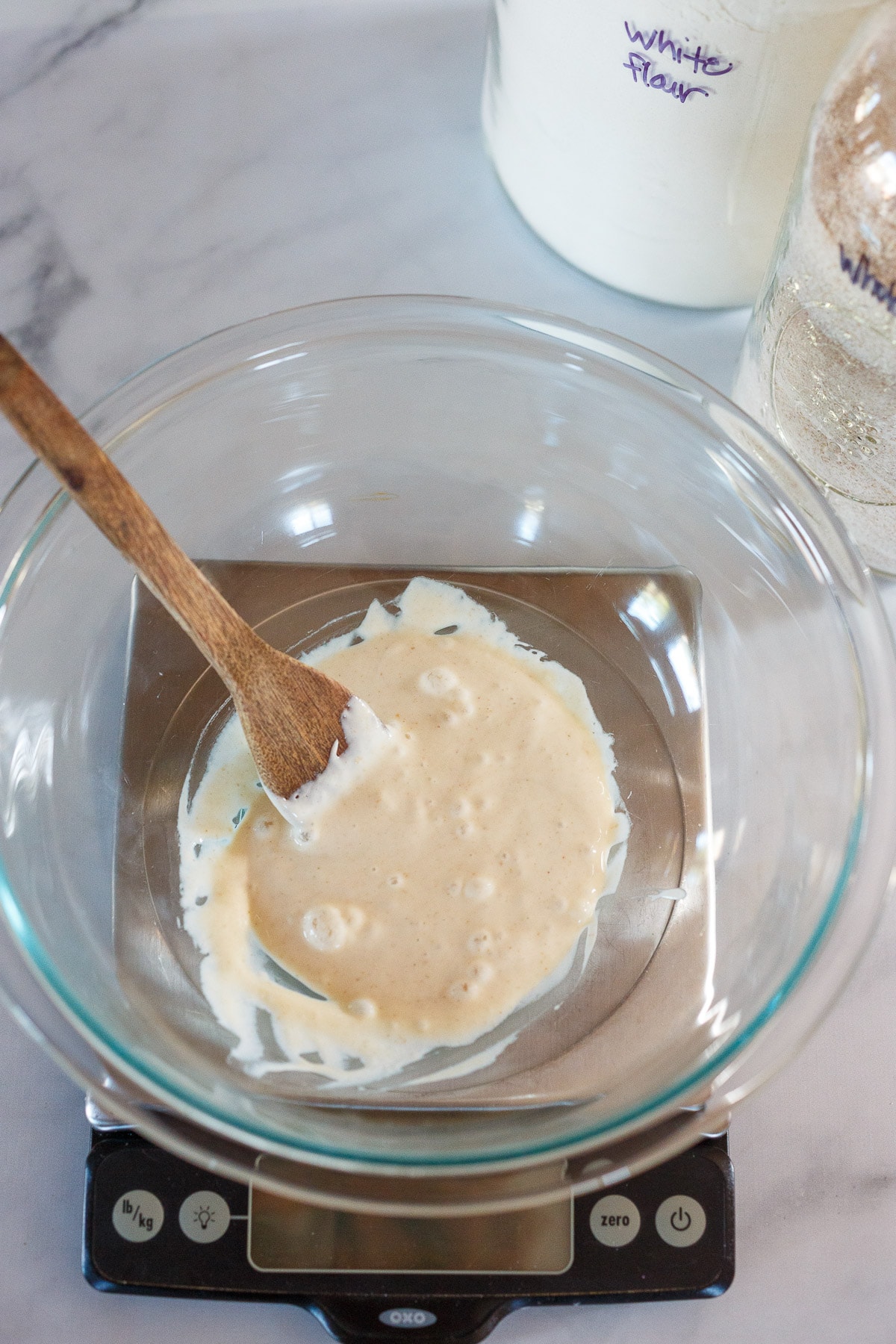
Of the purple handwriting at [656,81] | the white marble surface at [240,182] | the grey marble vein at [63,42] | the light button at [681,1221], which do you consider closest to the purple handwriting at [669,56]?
the purple handwriting at [656,81]

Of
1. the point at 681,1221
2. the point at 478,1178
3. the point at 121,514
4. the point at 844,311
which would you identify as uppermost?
the point at 121,514

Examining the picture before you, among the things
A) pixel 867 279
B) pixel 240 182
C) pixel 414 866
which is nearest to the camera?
pixel 867 279

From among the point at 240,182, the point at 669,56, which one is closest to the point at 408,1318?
the point at 669,56

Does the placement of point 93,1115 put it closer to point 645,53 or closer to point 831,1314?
point 831,1314

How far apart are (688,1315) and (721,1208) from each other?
0.09 metres

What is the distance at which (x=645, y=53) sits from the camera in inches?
25.0

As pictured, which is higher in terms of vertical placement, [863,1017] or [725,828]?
[725,828]

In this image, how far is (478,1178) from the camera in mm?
632

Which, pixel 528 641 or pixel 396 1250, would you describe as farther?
pixel 528 641

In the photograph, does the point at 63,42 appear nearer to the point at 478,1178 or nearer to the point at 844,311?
the point at 844,311

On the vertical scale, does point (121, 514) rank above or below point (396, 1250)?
above

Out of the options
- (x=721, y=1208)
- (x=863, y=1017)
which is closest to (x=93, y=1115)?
(x=721, y=1208)

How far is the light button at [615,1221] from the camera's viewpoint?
0.69m

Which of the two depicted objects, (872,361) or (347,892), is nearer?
(872,361)
